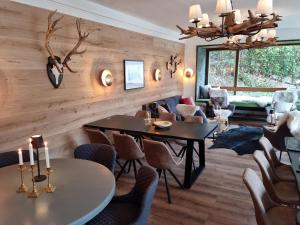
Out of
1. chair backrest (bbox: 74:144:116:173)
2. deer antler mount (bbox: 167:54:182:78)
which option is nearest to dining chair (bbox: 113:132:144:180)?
chair backrest (bbox: 74:144:116:173)

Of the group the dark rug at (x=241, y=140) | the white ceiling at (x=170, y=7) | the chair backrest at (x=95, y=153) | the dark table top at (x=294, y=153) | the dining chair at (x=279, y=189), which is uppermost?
the white ceiling at (x=170, y=7)

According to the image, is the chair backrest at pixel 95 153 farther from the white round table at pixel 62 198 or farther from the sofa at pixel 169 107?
the sofa at pixel 169 107

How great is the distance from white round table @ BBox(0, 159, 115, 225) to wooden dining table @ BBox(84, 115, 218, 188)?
4.65 ft

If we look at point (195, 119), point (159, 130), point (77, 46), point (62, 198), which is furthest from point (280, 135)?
point (62, 198)

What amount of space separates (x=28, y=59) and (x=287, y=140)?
3276 millimetres

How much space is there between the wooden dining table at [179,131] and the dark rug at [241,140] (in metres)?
1.29

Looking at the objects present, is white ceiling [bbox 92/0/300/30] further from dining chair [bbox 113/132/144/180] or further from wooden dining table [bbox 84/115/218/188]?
dining chair [bbox 113/132/144/180]

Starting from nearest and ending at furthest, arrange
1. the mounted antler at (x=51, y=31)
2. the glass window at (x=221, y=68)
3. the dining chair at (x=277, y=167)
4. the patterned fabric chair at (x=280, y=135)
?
the dining chair at (x=277, y=167) → the mounted antler at (x=51, y=31) → the patterned fabric chair at (x=280, y=135) → the glass window at (x=221, y=68)

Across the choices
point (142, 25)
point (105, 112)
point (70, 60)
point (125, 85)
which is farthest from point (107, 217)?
point (142, 25)

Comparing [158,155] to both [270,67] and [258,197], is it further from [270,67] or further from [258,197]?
[270,67]


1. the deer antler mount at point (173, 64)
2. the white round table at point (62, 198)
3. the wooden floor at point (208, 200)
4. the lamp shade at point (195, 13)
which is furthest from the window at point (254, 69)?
the white round table at point (62, 198)

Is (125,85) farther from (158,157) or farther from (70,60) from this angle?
(158,157)

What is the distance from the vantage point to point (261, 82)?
784 cm

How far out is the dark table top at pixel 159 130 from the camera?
3206 millimetres
